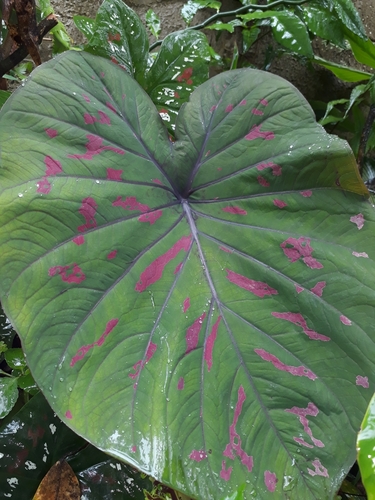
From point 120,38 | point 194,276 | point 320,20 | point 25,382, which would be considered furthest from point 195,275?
point 320,20

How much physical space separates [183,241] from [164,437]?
1.01ft

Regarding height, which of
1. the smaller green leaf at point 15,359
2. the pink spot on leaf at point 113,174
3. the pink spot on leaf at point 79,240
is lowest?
the smaller green leaf at point 15,359

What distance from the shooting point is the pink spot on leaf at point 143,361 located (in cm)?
55

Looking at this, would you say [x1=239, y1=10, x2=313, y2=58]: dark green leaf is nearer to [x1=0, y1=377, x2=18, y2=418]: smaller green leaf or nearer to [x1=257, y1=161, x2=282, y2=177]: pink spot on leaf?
[x1=257, y1=161, x2=282, y2=177]: pink spot on leaf

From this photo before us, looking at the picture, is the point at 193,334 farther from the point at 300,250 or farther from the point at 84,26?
the point at 84,26

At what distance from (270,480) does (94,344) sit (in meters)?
0.31

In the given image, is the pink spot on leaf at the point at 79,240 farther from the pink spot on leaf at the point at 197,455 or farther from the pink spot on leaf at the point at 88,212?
the pink spot on leaf at the point at 197,455

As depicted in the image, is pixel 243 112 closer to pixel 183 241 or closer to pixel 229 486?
pixel 183 241

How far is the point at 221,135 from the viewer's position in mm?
716

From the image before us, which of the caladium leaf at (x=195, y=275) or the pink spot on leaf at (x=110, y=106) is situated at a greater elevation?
the pink spot on leaf at (x=110, y=106)

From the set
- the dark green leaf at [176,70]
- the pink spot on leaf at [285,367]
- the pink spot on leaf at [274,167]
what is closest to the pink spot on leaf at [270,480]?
the pink spot on leaf at [285,367]

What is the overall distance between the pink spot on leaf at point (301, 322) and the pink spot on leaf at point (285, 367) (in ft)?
0.17

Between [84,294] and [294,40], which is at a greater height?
[294,40]

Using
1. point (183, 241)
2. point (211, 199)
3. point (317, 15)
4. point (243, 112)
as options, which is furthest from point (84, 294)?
point (317, 15)
